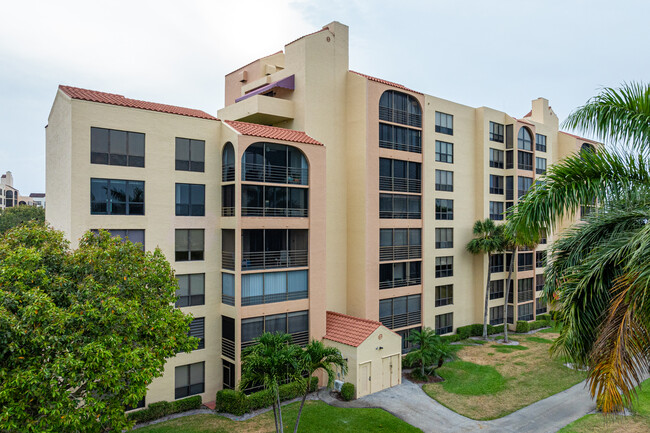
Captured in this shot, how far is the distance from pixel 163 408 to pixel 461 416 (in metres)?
16.2

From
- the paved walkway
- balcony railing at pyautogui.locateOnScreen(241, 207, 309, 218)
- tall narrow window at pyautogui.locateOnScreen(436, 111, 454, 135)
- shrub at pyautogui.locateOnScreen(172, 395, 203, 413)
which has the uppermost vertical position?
tall narrow window at pyautogui.locateOnScreen(436, 111, 454, 135)

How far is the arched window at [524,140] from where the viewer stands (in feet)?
147

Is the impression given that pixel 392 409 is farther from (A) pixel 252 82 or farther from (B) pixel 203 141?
(A) pixel 252 82

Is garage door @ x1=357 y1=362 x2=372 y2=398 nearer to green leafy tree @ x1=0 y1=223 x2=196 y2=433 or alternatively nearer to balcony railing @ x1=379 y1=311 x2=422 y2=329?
balcony railing @ x1=379 y1=311 x2=422 y2=329

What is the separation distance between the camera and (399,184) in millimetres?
35438

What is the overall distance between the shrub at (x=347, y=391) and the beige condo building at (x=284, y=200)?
2.18 feet

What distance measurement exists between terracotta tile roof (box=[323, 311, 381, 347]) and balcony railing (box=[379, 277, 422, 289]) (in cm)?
434

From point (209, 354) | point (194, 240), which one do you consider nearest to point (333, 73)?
point (194, 240)

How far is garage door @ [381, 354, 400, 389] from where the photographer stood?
1163 inches

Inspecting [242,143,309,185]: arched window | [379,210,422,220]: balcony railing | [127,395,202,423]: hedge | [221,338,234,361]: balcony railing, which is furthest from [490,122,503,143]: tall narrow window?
[127,395,202,423]: hedge

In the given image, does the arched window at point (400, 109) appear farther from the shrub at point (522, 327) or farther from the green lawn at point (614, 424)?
the green lawn at point (614, 424)

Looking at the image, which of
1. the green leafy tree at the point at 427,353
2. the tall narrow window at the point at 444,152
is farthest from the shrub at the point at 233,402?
the tall narrow window at the point at 444,152

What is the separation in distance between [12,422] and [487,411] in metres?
22.6

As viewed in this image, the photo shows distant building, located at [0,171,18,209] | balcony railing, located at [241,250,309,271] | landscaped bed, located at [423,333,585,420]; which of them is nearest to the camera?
landscaped bed, located at [423,333,585,420]
